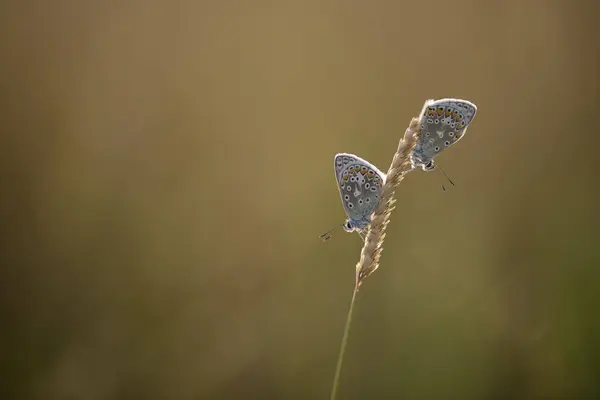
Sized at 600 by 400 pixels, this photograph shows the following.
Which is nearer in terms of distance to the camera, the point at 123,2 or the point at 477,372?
the point at 477,372

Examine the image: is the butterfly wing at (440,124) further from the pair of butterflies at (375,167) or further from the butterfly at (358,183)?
the butterfly at (358,183)

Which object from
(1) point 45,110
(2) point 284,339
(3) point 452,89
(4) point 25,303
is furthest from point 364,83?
(4) point 25,303

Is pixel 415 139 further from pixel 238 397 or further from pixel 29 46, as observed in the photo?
pixel 29 46

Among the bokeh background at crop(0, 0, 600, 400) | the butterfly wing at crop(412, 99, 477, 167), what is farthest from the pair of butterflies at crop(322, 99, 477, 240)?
the bokeh background at crop(0, 0, 600, 400)

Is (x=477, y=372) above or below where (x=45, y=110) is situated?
below

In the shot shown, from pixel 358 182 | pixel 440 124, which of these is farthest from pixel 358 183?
pixel 440 124

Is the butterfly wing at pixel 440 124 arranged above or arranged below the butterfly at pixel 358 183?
above

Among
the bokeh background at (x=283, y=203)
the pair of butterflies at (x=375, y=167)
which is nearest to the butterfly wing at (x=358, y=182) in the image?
the pair of butterflies at (x=375, y=167)
